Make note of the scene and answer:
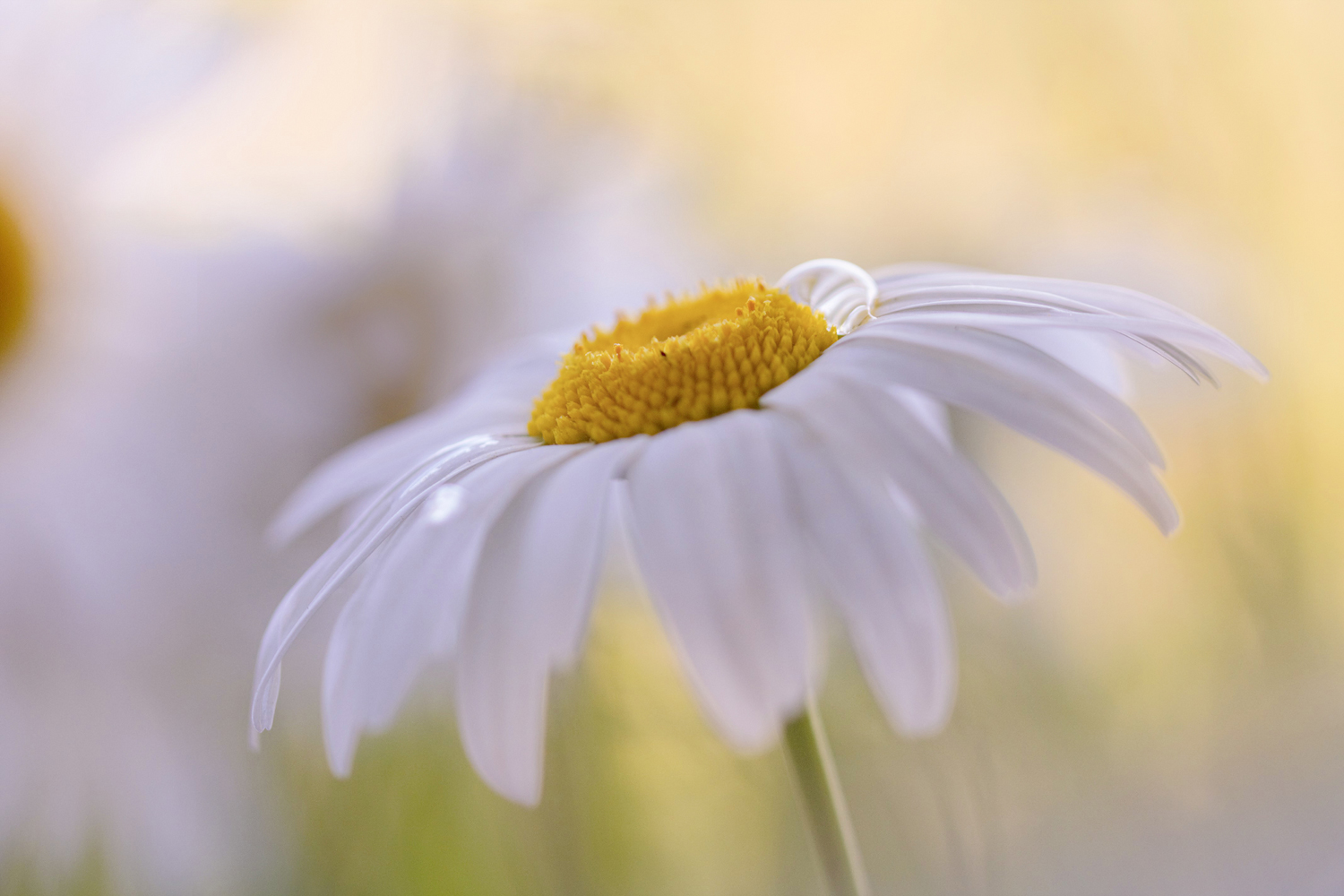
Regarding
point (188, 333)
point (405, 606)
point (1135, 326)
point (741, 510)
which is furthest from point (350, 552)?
point (188, 333)

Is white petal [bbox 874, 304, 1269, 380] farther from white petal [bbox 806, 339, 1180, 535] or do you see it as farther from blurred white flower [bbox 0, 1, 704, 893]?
blurred white flower [bbox 0, 1, 704, 893]

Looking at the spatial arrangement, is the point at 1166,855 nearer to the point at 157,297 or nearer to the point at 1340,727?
the point at 1340,727

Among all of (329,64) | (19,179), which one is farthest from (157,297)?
(329,64)

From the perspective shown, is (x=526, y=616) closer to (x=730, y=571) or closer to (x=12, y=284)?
(x=730, y=571)

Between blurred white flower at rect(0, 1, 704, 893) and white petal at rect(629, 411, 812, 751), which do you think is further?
blurred white flower at rect(0, 1, 704, 893)

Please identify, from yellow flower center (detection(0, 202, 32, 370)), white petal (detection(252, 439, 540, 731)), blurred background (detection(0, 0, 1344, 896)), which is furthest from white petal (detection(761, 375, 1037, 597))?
yellow flower center (detection(0, 202, 32, 370))

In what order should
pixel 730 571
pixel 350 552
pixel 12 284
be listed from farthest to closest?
pixel 12 284
pixel 350 552
pixel 730 571
